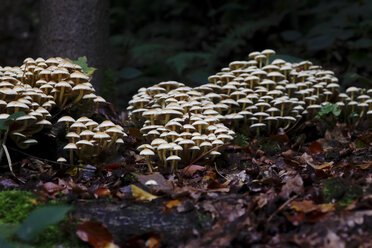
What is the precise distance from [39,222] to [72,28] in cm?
421

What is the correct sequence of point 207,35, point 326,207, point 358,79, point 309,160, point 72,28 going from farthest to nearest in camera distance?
point 207,35 → point 358,79 → point 72,28 → point 309,160 → point 326,207

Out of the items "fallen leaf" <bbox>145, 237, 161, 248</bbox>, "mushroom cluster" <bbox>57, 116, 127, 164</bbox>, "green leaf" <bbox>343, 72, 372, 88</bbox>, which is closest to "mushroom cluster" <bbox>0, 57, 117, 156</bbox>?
"mushroom cluster" <bbox>57, 116, 127, 164</bbox>

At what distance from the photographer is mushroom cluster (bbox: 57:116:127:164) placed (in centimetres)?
346

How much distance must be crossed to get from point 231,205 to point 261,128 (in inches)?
91.3

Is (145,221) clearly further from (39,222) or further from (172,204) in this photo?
(39,222)

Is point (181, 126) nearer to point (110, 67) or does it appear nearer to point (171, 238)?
point (171, 238)

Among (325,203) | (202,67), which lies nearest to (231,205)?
(325,203)

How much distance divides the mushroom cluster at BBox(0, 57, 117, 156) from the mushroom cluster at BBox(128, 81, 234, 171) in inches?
27.5

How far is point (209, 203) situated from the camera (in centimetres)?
267

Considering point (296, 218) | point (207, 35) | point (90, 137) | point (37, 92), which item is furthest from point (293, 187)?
point (207, 35)

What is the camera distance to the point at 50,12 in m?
5.61

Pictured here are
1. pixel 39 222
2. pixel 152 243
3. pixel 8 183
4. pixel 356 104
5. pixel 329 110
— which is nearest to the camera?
pixel 39 222

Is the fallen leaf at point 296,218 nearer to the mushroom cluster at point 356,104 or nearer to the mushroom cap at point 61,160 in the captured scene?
the mushroom cap at point 61,160

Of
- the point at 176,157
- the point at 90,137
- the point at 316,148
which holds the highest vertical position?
the point at 90,137
